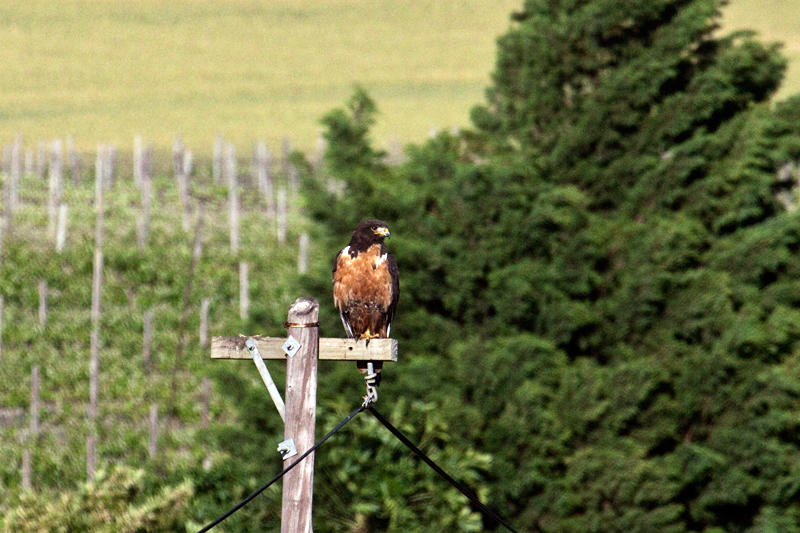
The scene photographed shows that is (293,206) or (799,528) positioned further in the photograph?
(293,206)

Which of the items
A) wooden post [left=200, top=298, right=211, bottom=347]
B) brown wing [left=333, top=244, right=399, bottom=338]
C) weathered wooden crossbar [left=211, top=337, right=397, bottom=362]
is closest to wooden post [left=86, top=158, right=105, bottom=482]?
wooden post [left=200, top=298, right=211, bottom=347]

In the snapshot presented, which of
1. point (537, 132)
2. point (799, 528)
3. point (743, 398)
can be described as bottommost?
point (799, 528)

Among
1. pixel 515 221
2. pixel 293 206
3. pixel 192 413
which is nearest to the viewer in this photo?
pixel 515 221

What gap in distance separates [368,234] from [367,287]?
34cm

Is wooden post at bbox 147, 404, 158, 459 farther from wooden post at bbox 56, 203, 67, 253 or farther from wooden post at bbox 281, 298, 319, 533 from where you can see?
wooden post at bbox 281, 298, 319, 533

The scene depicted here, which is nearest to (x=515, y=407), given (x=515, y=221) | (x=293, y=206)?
(x=515, y=221)

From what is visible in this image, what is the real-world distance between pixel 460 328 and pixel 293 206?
90.0 ft

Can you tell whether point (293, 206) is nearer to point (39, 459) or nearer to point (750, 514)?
point (39, 459)

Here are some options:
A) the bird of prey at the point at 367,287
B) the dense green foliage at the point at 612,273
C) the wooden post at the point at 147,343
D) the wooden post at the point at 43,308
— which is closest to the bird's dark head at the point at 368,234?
the bird of prey at the point at 367,287

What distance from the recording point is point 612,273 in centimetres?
1502

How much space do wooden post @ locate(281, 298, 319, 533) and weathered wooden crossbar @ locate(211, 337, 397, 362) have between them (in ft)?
0.46

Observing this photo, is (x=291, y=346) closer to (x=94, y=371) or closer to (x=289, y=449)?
(x=289, y=449)

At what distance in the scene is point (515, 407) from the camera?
13492mm

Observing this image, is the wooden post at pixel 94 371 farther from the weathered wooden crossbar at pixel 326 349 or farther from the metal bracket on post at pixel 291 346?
the metal bracket on post at pixel 291 346
